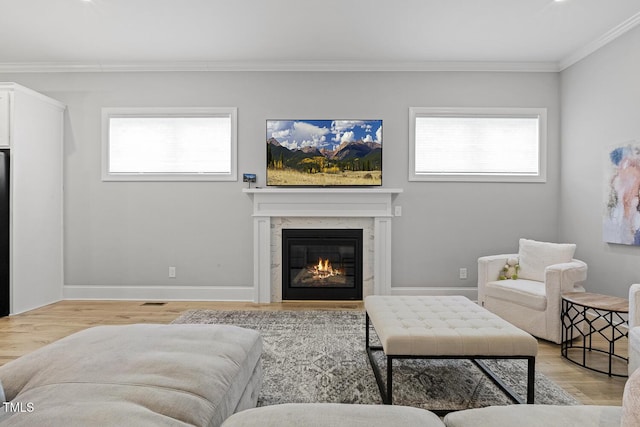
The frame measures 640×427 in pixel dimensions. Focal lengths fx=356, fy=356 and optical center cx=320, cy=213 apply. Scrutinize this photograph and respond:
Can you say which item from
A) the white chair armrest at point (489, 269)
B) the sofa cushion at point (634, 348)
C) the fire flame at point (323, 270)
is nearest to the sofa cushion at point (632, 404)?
the sofa cushion at point (634, 348)

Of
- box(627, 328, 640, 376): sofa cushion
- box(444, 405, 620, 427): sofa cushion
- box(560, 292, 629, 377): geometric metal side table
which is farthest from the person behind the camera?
box(560, 292, 629, 377): geometric metal side table

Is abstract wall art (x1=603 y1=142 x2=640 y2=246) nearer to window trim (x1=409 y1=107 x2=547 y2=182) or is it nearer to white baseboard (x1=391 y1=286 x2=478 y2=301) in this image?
window trim (x1=409 y1=107 x2=547 y2=182)

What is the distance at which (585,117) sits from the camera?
3.86 metres

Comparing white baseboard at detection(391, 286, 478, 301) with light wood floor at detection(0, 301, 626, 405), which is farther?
white baseboard at detection(391, 286, 478, 301)

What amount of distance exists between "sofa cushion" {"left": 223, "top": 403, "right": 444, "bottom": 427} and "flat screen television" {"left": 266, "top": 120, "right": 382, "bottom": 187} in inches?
129

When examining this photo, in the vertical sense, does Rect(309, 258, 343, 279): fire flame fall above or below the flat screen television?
below

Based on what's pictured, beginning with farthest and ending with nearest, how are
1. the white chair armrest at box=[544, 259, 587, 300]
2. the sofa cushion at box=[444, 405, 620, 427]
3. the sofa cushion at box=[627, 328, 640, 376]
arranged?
1. the white chair armrest at box=[544, 259, 587, 300]
2. the sofa cushion at box=[627, 328, 640, 376]
3. the sofa cushion at box=[444, 405, 620, 427]

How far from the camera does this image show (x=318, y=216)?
13.9 feet

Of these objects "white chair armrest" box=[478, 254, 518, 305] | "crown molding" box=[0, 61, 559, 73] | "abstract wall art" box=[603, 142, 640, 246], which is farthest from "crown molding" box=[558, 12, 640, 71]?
"white chair armrest" box=[478, 254, 518, 305]

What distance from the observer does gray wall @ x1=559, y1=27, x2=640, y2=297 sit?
329 cm

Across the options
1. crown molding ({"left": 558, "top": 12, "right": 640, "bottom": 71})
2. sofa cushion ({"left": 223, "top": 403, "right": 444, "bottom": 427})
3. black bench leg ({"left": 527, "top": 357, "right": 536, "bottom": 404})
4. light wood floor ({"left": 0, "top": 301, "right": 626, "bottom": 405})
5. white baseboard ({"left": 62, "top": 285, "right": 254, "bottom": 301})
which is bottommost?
light wood floor ({"left": 0, "top": 301, "right": 626, "bottom": 405})

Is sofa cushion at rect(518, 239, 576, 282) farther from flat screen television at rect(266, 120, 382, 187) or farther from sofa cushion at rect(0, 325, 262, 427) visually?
sofa cushion at rect(0, 325, 262, 427)

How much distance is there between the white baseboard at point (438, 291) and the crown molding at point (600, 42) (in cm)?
282

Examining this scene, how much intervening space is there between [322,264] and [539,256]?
2.27 m
